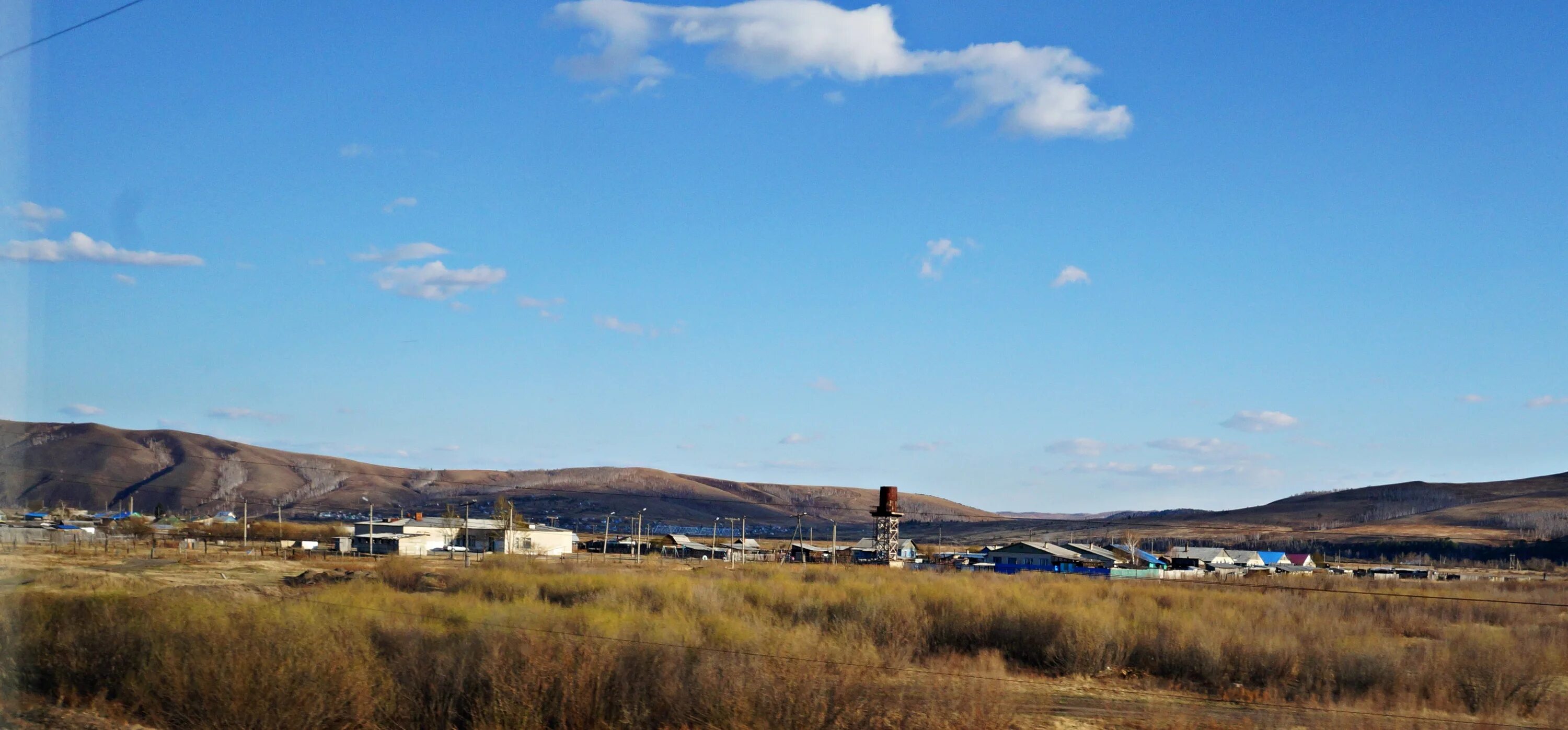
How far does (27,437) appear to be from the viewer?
85.8ft

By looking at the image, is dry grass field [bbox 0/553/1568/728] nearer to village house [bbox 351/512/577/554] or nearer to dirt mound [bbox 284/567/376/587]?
dirt mound [bbox 284/567/376/587]

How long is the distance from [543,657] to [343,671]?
2820 mm

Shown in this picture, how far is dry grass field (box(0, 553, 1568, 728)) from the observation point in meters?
16.2

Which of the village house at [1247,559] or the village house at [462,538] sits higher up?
the village house at [462,538]

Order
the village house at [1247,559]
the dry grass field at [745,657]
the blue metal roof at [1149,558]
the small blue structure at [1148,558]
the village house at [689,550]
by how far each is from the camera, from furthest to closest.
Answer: the village house at [689,550] → the village house at [1247,559] → the blue metal roof at [1149,558] → the small blue structure at [1148,558] → the dry grass field at [745,657]

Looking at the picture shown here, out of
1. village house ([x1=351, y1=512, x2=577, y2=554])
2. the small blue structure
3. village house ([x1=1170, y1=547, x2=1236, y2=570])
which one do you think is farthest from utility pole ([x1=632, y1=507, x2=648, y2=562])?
village house ([x1=1170, y1=547, x2=1236, y2=570])

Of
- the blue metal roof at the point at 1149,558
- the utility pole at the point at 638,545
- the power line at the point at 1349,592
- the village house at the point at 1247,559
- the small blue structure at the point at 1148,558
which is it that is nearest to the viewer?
the power line at the point at 1349,592

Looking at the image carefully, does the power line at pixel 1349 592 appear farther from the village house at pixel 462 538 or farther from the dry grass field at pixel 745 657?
the village house at pixel 462 538

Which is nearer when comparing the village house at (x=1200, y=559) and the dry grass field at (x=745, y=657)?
the dry grass field at (x=745, y=657)

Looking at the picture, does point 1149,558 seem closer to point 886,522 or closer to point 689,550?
point 886,522

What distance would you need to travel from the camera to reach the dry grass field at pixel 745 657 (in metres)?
16.2

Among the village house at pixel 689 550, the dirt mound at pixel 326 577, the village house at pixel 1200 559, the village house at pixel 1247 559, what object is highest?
the dirt mound at pixel 326 577

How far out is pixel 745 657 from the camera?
18.2 metres

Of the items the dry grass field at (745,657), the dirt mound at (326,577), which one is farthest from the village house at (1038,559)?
the dirt mound at (326,577)
